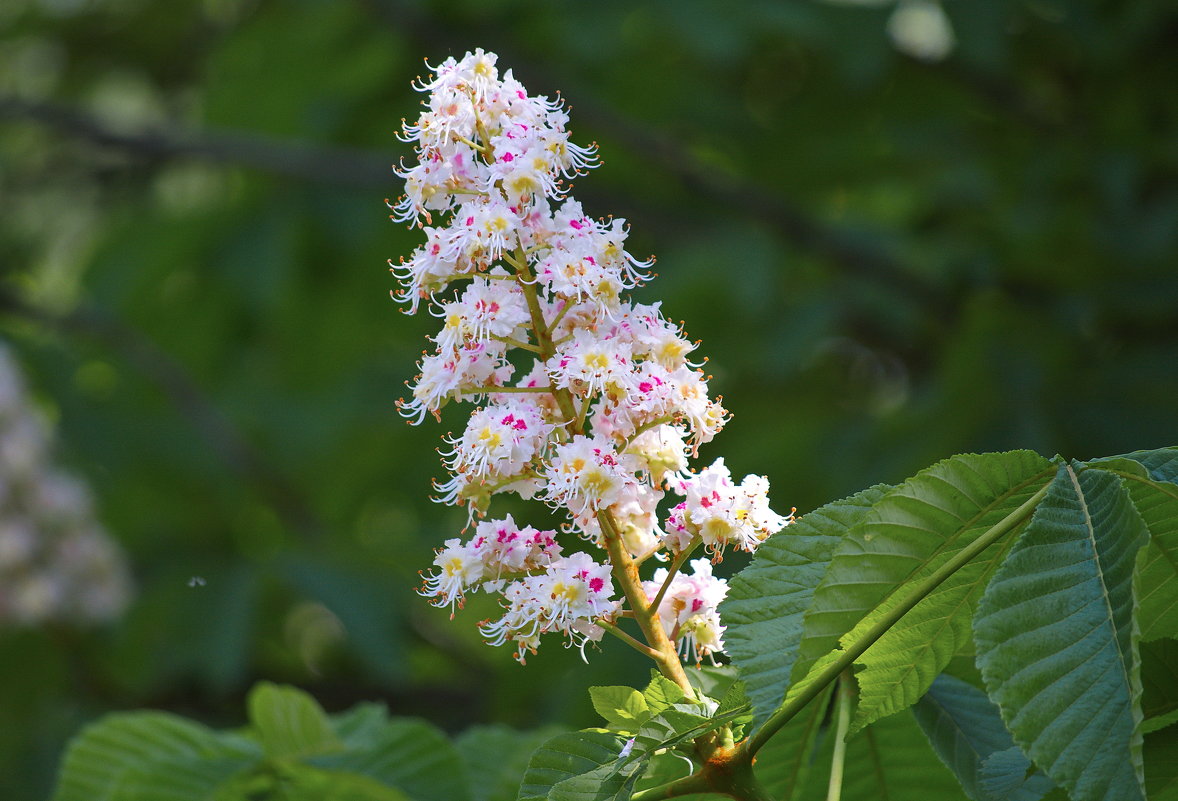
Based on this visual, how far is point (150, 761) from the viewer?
5.89ft

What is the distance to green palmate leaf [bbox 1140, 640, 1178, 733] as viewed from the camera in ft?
3.54

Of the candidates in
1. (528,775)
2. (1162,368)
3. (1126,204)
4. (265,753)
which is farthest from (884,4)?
(528,775)

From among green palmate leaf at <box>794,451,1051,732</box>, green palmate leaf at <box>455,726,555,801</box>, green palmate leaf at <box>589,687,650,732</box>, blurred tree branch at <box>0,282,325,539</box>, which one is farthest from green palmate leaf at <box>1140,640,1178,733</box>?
blurred tree branch at <box>0,282,325,539</box>

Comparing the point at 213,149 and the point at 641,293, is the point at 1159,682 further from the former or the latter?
the point at 213,149

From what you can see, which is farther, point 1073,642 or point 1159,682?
point 1159,682

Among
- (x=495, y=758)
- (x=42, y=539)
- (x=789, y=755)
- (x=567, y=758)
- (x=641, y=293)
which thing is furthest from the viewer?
(x=42, y=539)

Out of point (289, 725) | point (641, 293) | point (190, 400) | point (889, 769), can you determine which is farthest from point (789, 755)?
point (190, 400)

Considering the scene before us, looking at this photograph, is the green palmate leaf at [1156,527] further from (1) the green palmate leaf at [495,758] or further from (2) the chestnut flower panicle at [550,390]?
(1) the green palmate leaf at [495,758]

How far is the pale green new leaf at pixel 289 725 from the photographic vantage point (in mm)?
1707

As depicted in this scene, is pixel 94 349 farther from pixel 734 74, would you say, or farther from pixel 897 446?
pixel 897 446

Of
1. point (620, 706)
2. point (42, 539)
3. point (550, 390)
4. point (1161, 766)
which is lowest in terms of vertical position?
point (1161, 766)

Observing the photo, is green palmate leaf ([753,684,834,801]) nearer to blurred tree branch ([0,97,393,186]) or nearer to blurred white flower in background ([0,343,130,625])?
blurred tree branch ([0,97,393,186])

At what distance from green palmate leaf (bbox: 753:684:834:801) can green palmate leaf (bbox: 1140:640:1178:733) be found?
0.28m

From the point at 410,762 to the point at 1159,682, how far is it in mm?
917
